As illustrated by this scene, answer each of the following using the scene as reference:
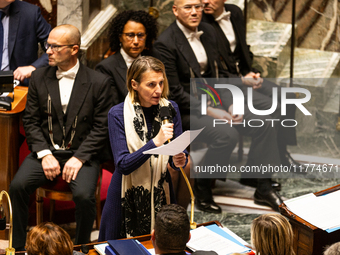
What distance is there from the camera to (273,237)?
2.11m

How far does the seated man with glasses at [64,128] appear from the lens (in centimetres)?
353

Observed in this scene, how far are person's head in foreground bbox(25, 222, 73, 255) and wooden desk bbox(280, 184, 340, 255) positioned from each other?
1.27 meters

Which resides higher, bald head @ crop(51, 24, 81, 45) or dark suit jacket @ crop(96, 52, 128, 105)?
bald head @ crop(51, 24, 81, 45)

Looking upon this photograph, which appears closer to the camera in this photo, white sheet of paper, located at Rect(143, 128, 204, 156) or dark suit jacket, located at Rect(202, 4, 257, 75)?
white sheet of paper, located at Rect(143, 128, 204, 156)

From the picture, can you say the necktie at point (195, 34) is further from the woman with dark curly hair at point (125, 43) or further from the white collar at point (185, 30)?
the woman with dark curly hair at point (125, 43)

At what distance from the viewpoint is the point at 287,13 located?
5570mm

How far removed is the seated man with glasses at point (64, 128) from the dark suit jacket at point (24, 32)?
54 centimetres

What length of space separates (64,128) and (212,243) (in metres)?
1.58

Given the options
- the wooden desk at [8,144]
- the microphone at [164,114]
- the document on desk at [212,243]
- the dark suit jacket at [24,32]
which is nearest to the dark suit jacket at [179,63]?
the dark suit jacket at [24,32]

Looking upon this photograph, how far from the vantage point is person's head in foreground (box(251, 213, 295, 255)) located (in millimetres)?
2109

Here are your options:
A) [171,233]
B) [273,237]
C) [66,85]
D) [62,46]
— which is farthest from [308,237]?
[62,46]

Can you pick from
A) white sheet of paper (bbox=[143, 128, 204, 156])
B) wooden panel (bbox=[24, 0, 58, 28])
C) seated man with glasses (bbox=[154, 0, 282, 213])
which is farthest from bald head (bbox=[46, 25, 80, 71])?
white sheet of paper (bbox=[143, 128, 204, 156])

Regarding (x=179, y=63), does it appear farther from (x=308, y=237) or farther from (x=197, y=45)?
(x=308, y=237)

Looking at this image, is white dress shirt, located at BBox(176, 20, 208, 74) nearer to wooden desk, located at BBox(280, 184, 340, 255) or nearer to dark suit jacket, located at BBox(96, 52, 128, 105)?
dark suit jacket, located at BBox(96, 52, 128, 105)
